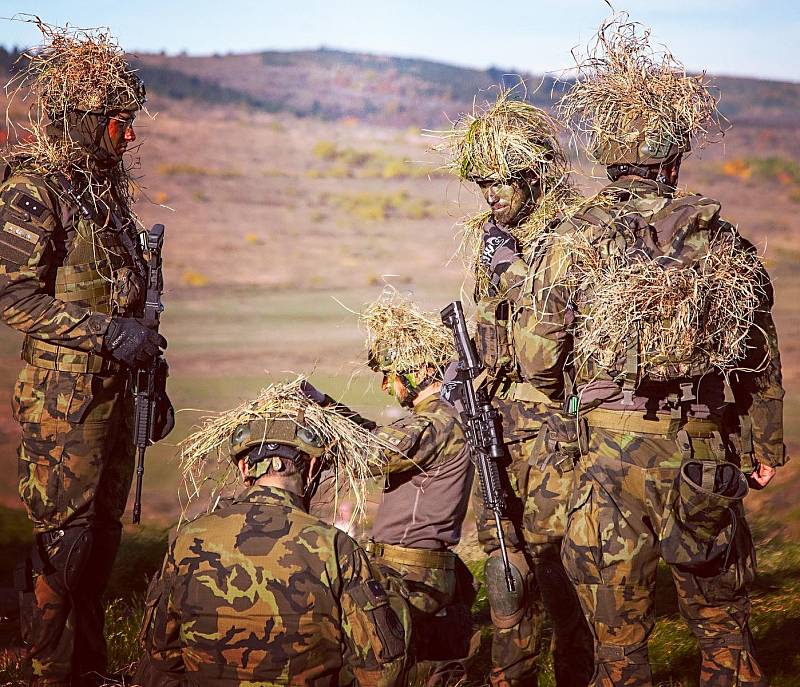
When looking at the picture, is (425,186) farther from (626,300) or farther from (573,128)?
(626,300)

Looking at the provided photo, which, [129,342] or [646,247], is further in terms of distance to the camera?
[129,342]

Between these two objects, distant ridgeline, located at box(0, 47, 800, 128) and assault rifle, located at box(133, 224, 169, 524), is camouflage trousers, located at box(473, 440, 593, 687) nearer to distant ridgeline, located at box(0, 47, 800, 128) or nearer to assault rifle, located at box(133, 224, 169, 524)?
assault rifle, located at box(133, 224, 169, 524)

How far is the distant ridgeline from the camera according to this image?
13781mm

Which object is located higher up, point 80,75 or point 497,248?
point 80,75

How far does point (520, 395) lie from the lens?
4.85 metres

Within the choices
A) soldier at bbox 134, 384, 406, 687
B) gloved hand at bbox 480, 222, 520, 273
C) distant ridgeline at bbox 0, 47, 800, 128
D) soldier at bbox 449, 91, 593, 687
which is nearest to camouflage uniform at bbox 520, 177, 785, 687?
soldier at bbox 449, 91, 593, 687

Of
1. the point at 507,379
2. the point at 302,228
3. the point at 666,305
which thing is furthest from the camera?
the point at 302,228

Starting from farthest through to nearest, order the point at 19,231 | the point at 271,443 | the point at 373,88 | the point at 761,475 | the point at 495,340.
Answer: the point at 373,88 < the point at 495,340 < the point at 19,231 < the point at 761,475 < the point at 271,443

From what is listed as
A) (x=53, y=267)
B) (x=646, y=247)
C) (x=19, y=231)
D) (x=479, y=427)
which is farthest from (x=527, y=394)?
(x=19, y=231)

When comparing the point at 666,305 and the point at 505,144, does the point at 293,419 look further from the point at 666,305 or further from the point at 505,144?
the point at 505,144

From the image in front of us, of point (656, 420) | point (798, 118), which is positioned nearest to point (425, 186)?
point (798, 118)

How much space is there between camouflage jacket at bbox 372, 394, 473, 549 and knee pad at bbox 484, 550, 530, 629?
0.90ft

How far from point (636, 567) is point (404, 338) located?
58.3 inches

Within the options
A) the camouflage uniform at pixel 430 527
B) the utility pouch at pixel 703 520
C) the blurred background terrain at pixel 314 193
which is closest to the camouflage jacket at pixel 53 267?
the camouflage uniform at pixel 430 527
